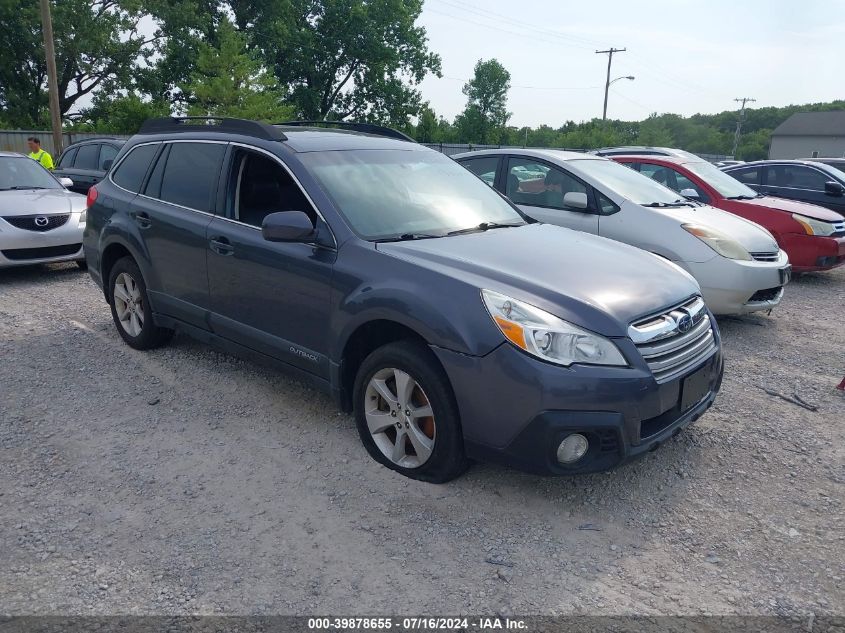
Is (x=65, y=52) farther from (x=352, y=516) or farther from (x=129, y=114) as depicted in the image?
(x=352, y=516)

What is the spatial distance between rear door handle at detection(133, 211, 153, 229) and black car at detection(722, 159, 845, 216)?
9.72m

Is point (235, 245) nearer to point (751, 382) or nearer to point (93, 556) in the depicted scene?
point (93, 556)

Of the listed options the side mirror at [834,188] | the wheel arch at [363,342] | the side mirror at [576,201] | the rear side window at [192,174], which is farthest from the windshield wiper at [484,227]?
the side mirror at [834,188]

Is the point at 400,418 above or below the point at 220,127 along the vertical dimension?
below

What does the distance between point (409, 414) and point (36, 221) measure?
21.6 feet

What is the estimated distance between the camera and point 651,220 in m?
6.24

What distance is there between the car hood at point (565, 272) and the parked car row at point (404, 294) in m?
0.01

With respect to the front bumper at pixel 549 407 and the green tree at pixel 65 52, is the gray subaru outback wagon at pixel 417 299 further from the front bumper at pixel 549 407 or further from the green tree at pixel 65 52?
the green tree at pixel 65 52

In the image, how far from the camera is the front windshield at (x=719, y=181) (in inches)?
336

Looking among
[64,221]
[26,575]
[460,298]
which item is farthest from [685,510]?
[64,221]

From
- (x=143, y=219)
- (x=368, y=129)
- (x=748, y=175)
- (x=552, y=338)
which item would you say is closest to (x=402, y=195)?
(x=368, y=129)

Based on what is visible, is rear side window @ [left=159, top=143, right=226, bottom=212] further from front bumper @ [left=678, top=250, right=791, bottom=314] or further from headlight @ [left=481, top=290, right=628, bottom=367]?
front bumper @ [left=678, top=250, right=791, bottom=314]

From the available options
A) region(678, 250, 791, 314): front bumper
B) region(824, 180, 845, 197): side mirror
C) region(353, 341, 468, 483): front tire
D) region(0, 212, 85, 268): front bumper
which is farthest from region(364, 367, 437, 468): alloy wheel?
region(824, 180, 845, 197): side mirror

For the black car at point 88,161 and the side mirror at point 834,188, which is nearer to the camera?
the side mirror at point 834,188
